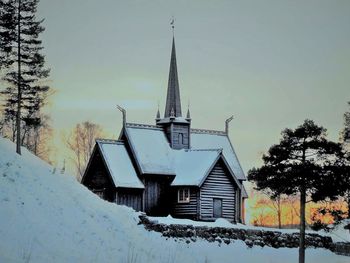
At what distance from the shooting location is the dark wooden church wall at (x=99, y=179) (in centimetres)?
5109

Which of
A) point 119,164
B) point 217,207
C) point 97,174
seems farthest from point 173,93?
point 217,207

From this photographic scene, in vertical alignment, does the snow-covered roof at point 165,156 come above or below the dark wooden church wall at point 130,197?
above

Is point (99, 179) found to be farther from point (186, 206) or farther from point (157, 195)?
point (186, 206)

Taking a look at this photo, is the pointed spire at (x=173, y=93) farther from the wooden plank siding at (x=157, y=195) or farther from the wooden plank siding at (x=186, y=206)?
the wooden plank siding at (x=186, y=206)

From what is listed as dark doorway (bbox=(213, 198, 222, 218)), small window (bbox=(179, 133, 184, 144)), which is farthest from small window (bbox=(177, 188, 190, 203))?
small window (bbox=(179, 133, 184, 144))

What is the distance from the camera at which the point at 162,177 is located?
52031 mm

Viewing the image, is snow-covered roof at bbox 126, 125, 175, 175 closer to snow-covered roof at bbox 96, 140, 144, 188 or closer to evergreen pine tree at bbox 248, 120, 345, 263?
snow-covered roof at bbox 96, 140, 144, 188

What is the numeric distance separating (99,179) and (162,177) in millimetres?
5484

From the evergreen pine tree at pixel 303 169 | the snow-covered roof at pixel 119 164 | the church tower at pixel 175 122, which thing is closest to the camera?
the evergreen pine tree at pixel 303 169

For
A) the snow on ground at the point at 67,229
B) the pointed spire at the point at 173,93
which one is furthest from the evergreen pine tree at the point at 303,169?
the pointed spire at the point at 173,93

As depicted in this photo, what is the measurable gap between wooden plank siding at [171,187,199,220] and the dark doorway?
2.00m

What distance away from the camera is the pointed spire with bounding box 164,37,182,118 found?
57.8 m

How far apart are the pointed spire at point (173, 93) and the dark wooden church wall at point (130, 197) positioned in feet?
31.7

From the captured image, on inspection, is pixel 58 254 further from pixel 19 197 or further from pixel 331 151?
pixel 331 151
